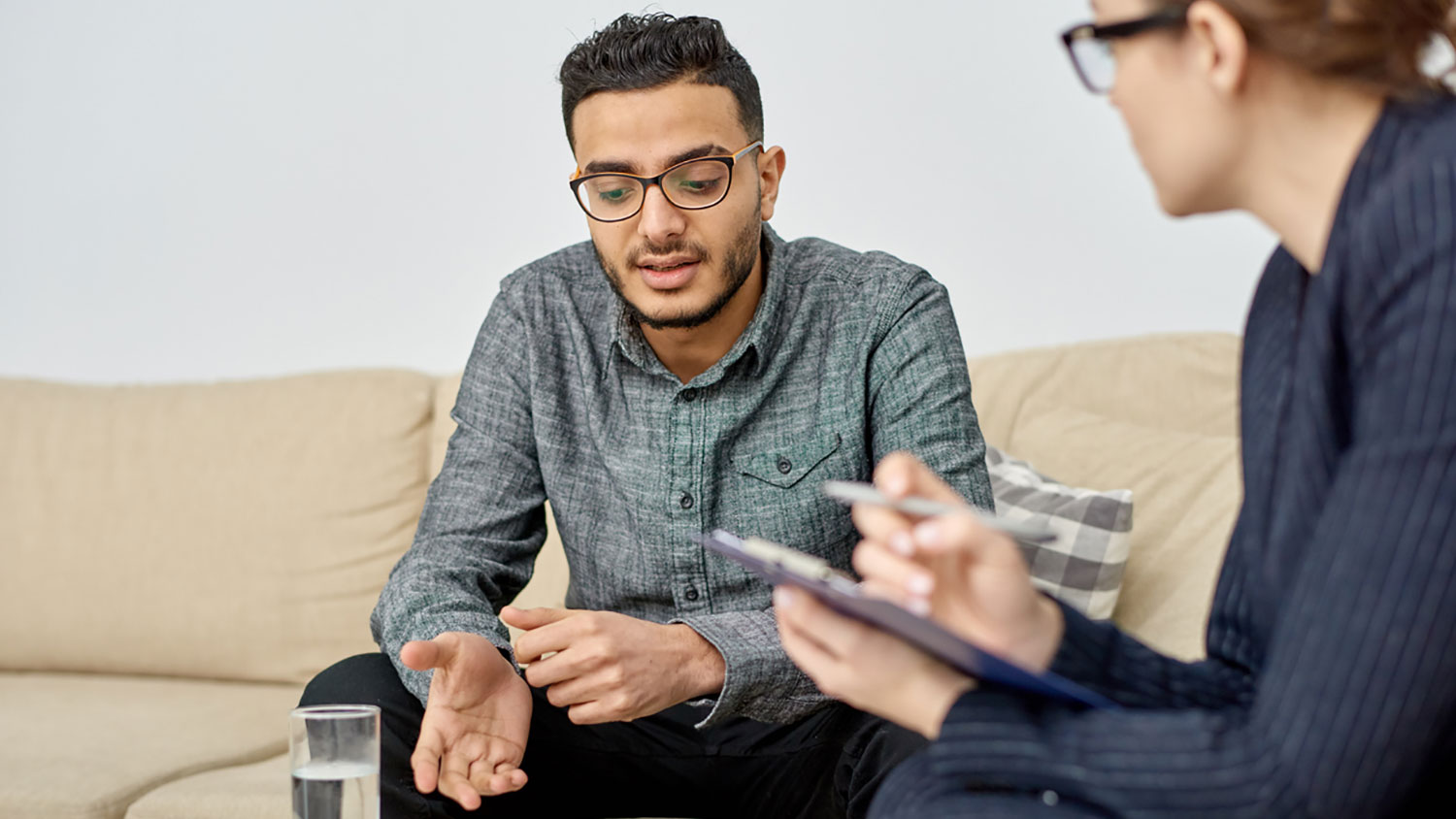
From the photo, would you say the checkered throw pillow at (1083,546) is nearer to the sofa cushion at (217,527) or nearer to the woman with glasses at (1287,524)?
the woman with glasses at (1287,524)

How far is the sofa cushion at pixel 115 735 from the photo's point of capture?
1.82 m

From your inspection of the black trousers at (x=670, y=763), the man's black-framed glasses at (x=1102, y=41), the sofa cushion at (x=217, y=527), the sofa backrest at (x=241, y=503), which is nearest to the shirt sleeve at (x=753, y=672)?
the black trousers at (x=670, y=763)

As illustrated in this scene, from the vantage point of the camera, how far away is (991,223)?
7.97 feet

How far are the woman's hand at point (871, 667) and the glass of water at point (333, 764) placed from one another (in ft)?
1.62

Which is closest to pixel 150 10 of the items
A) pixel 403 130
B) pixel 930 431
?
pixel 403 130

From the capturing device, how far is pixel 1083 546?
1748 mm

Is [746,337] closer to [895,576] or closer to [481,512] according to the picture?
[481,512]

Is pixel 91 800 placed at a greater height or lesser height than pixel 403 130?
lesser

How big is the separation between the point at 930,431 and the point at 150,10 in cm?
221

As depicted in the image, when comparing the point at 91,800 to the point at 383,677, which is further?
the point at 91,800

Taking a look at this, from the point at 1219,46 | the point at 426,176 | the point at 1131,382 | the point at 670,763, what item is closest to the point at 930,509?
the point at 1219,46

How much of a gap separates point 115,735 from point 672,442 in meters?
1.07

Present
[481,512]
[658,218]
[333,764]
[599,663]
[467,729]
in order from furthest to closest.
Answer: [481,512]
[658,218]
[467,729]
[599,663]
[333,764]

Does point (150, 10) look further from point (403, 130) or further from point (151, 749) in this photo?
point (151, 749)
